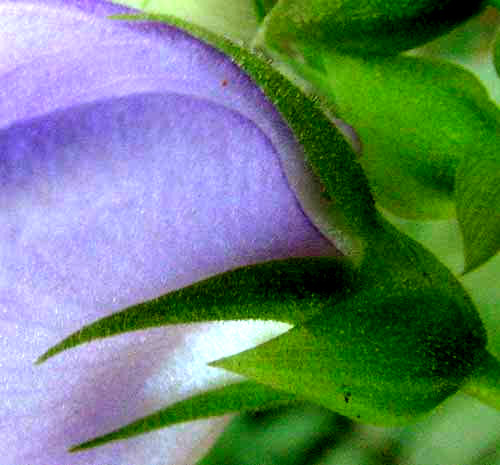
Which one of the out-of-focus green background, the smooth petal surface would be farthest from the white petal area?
the out-of-focus green background

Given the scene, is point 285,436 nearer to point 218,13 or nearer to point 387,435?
point 387,435

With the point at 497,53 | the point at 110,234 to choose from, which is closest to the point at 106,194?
the point at 110,234

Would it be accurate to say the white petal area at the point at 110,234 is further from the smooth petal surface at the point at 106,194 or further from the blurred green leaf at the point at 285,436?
the blurred green leaf at the point at 285,436

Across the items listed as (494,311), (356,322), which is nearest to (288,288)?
(356,322)

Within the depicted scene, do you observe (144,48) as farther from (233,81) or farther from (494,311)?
(494,311)

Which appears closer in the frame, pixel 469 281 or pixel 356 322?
pixel 356 322

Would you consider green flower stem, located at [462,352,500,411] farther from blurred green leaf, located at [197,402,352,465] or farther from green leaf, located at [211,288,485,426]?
blurred green leaf, located at [197,402,352,465]

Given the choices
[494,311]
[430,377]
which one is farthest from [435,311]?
[494,311]

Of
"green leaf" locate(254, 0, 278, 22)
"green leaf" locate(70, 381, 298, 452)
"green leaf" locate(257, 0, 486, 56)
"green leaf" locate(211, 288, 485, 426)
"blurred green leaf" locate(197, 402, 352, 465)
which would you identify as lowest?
"blurred green leaf" locate(197, 402, 352, 465)

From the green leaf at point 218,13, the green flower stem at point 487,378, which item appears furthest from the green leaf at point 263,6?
the green flower stem at point 487,378
